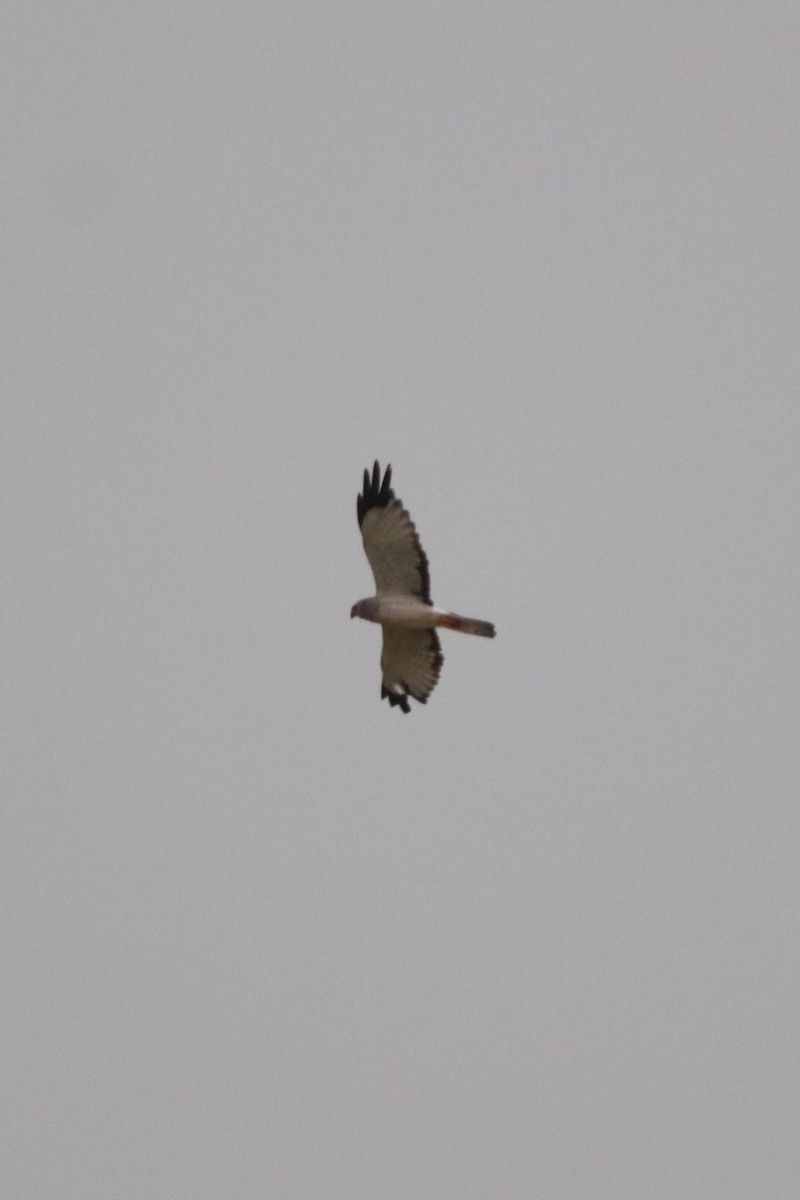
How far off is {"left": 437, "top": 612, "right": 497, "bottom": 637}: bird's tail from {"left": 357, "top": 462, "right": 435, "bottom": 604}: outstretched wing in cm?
37

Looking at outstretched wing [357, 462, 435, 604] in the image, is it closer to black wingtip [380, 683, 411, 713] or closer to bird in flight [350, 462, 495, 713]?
bird in flight [350, 462, 495, 713]

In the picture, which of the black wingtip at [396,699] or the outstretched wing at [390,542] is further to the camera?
the black wingtip at [396,699]

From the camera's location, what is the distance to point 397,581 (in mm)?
24469

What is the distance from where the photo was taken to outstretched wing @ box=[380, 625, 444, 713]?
81.3 ft

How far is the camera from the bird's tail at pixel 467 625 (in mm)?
24016

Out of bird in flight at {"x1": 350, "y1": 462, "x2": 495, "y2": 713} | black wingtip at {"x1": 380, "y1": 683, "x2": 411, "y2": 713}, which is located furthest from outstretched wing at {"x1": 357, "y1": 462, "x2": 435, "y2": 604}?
black wingtip at {"x1": 380, "y1": 683, "x2": 411, "y2": 713}

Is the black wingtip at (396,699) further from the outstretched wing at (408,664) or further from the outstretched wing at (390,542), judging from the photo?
the outstretched wing at (390,542)

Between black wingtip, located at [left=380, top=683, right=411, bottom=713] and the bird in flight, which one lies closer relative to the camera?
the bird in flight

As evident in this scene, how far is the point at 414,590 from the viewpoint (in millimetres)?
24469

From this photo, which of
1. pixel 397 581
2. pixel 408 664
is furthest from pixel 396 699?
pixel 397 581

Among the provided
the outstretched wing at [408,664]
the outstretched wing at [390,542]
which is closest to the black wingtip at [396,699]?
the outstretched wing at [408,664]

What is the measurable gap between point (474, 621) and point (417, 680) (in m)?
1.51

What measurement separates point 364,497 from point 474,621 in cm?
170

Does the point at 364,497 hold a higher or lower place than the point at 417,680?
higher
